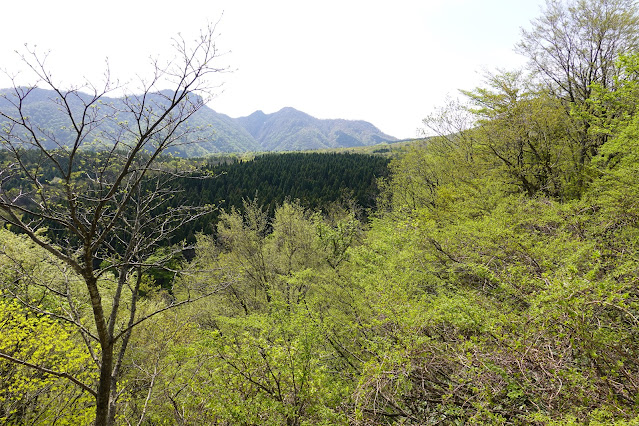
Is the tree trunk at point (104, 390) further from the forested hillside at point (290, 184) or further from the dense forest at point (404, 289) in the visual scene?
the forested hillside at point (290, 184)

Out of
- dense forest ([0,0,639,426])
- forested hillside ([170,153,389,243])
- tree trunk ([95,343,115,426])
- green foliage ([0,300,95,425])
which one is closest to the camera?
dense forest ([0,0,639,426])

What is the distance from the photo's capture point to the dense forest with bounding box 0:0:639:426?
13.6 ft

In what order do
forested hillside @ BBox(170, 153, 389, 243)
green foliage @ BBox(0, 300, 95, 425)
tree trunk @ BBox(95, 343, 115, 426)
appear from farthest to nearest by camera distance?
forested hillside @ BBox(170, 153, 389, 243)
green foliage @ BBox(0, 300, 95, 425)
tree trunk @ BBox(95, 343, 115, 426)

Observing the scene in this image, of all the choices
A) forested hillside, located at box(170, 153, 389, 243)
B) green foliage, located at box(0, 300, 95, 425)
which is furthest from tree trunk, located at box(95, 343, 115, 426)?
forested hillside, located at box(170, 153, 389, 243)

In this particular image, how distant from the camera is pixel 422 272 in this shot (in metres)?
10.2

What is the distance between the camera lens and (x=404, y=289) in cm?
933

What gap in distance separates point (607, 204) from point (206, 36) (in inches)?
446

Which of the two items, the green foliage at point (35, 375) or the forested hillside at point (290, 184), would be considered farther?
the forested hillside at point (290, 184)

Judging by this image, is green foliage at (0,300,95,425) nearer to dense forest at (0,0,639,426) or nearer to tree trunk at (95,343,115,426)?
dense forest at (0,0,639,426)

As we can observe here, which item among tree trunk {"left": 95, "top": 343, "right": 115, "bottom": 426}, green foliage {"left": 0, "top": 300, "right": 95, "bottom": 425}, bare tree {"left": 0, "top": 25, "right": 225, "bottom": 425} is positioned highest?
bare tree {"left": 0, "top": 25, "right": 225, "bottom": 425}

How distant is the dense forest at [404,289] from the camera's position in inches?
163

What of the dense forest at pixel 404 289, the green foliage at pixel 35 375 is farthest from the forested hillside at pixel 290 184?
the green foliage at pixel 35 375

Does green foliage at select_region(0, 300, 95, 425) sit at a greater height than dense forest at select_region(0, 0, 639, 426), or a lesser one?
lesser

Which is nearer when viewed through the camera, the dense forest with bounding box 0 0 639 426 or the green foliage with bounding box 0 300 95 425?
the dense forest with bounding box 0 0 639 426
